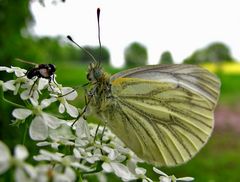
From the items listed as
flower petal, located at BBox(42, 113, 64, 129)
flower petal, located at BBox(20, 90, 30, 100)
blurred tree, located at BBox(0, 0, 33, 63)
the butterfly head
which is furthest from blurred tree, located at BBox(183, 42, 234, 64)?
flower petal, located at BBox(42, 113, 64, 129)

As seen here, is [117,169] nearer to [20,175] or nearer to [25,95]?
[25,95]

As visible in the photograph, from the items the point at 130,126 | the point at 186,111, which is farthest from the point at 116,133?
Result: the point at 186,111

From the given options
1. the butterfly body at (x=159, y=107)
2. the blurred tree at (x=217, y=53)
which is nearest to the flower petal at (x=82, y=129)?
the butterfly body at (x=159, y=107)

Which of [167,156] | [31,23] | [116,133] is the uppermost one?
[31,23]

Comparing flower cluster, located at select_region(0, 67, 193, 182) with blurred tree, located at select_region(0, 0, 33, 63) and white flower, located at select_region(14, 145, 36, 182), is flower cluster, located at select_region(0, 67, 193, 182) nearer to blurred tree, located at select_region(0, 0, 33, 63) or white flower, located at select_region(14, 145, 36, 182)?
white flower, located at select_region(14, 145, 36, 182)

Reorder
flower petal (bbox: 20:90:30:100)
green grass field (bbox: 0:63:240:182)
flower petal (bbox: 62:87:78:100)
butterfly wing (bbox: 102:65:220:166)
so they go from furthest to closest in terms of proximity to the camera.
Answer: green grass field (bbox: 0:63:240:182) < butterfly wing (bbox: 102:65:220:166) < flower petal (bbox: 62:87:78:100) < flower petal (bbox: 20:90:30:100)

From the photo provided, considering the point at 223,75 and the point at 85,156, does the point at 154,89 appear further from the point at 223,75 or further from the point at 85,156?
the point at 223,75

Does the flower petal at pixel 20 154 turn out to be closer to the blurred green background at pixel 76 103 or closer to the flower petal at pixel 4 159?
the flower petal at pixel 4 159
